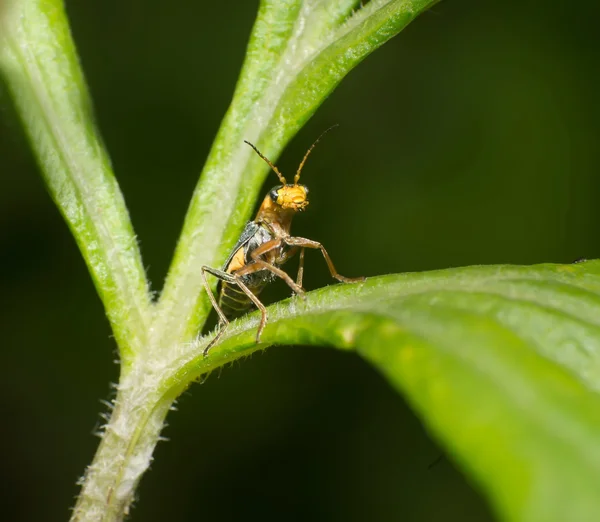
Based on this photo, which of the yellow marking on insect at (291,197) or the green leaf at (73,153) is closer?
the green leaf at (73,153)

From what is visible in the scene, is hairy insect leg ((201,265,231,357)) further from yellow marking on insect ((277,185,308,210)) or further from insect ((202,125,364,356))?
yellow marking on insect ((277,185,308,210))

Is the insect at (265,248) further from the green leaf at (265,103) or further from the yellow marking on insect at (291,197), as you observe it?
the green leaf at (265,103)

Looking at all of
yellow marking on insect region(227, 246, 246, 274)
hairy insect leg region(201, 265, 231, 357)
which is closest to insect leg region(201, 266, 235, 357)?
hairy insect leg region(201, 265, 231, 357)

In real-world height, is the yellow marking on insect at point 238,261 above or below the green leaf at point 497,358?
above

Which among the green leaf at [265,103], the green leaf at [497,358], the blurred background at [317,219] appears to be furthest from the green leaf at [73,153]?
the blurred background at [317,219]

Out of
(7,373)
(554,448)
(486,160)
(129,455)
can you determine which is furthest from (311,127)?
(554,448)

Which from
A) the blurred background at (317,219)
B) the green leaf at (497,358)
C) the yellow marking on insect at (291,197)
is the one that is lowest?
the green leaf at (497,358)

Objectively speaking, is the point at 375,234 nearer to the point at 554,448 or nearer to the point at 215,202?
the point at 215,202
